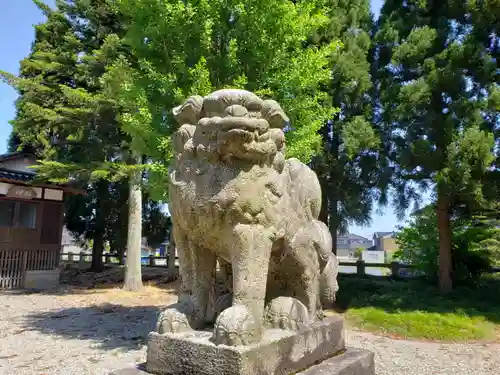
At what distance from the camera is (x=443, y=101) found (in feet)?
31.8

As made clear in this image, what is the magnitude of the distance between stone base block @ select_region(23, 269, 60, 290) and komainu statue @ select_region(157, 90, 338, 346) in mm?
11865

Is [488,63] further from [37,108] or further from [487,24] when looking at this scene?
[37,108]

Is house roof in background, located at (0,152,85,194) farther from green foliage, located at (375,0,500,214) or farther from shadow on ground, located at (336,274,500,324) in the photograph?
green foliage, located at (375,0,500,214)

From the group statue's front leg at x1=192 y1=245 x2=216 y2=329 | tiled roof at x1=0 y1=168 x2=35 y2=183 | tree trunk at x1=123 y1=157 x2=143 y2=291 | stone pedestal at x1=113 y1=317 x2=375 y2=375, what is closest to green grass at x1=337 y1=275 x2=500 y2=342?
tree trunk at x1=123 y1=157 x2=143 y2=291

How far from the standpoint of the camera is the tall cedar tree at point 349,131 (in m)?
10.5

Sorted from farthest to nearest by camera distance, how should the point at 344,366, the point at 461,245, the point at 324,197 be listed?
the point at 324,197 < the point at 461,245 < the point at 344,366

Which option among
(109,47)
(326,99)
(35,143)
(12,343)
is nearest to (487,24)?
(326,99)

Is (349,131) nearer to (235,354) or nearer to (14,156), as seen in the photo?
(235,354)

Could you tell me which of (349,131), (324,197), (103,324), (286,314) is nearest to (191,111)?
(286,314)

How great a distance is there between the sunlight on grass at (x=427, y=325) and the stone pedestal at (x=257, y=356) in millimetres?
5877

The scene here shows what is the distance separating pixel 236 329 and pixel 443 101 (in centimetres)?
919

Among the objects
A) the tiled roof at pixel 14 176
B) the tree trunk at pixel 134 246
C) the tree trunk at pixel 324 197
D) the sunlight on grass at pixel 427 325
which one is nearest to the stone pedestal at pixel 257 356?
the sunlight on grass at pixel 427 325

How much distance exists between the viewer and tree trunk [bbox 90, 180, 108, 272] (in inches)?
605

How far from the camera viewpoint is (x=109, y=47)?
1182 cm
